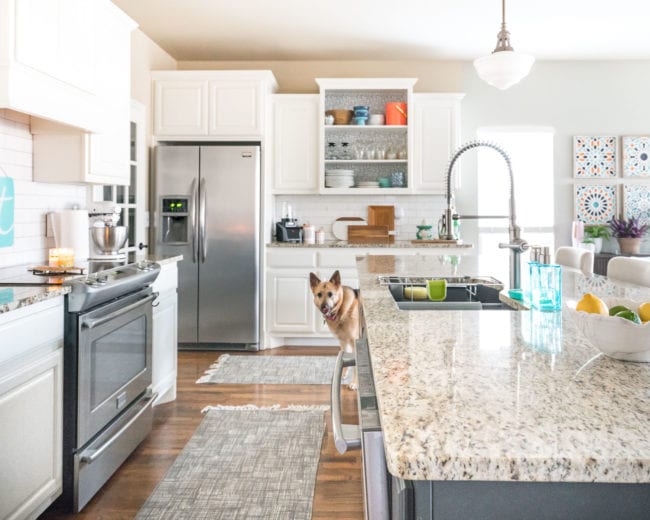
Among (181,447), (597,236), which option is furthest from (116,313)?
(597,236)

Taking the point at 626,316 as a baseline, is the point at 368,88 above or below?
above

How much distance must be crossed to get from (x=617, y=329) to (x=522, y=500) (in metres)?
0.41

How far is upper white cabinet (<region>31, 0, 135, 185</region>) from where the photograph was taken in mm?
2836

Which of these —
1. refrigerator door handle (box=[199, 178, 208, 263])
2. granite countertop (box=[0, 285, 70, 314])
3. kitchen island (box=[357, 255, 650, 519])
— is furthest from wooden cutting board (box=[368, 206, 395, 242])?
kitchen island (box=[357, 255, 650, 519])

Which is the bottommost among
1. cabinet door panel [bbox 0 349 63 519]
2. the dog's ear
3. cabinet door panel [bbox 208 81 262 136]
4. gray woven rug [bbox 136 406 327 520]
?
gray woven rug [bbox 136 406 327 520]

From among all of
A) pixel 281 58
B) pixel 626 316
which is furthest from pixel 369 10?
pixel 626 316

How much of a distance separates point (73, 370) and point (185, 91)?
3.33 m

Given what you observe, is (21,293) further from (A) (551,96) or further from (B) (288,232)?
(A) (551,96)

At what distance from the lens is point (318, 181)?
5.02m

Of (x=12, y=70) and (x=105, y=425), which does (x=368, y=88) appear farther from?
(x=105, y=425)

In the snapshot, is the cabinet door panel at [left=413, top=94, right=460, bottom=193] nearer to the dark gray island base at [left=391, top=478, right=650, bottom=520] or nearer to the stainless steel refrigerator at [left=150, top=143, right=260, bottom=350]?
the stainless steel refrigerator at [left=150, top=143, right=260, bottom=350]

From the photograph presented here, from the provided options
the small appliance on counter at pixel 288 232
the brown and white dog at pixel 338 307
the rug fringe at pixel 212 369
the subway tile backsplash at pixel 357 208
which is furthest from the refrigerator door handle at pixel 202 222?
the brown and white dog at pixel 338 307

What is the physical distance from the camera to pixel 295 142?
197 inches

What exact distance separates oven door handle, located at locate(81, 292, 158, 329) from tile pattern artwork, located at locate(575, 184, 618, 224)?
4.27m
